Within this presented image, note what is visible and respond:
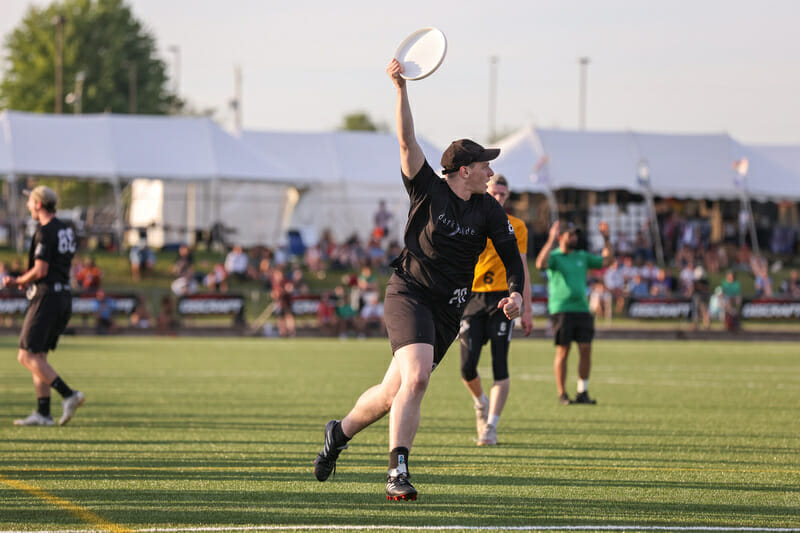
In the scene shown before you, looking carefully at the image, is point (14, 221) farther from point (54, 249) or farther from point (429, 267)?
point (429, 267)

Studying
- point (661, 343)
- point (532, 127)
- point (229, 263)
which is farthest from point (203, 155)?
point (661, 343)

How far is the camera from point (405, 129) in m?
6.30

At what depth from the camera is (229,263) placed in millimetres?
34875

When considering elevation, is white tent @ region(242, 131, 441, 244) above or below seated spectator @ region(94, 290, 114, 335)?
above

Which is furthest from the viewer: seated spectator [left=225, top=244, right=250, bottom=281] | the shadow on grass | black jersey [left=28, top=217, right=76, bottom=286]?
seated spectator [left=225, top=244, right=250, bottom=281]

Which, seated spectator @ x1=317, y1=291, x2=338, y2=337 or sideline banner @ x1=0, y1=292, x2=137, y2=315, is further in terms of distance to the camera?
seated spectator @ x1=317, y1=291, x2=338, y2=337

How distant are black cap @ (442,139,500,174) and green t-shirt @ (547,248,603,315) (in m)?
6.34

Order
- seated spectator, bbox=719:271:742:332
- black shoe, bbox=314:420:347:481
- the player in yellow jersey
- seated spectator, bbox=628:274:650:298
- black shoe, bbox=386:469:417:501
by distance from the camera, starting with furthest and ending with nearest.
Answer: seated spectator, bbox=628:274:650:298 < seated spectator, bbox=719:271:742:332 < the player in yellow jersey < black shoe, bbox=314:420:347:481 < black shoe, bbox=386:469:417:501

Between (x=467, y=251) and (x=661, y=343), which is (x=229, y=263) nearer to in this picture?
(x=661, y=343)

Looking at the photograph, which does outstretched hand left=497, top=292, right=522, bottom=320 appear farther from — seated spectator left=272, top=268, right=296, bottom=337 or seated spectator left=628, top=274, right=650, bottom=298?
seated spectator left=628, top=274, right=650, bottom=298

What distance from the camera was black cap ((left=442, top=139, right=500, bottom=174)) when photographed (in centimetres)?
662

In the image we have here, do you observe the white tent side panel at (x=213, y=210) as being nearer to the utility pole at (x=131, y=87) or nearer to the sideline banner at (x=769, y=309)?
the sideline banner at (x=769, y=309)

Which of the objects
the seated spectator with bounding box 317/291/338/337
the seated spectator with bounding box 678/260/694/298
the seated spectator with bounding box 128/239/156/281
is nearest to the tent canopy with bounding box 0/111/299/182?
the seated spectator with bounding box 128/239/156/281

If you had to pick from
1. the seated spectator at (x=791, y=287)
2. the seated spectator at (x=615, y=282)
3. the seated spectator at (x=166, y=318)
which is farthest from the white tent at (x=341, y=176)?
the seated spectator at (x=791, y=287)
